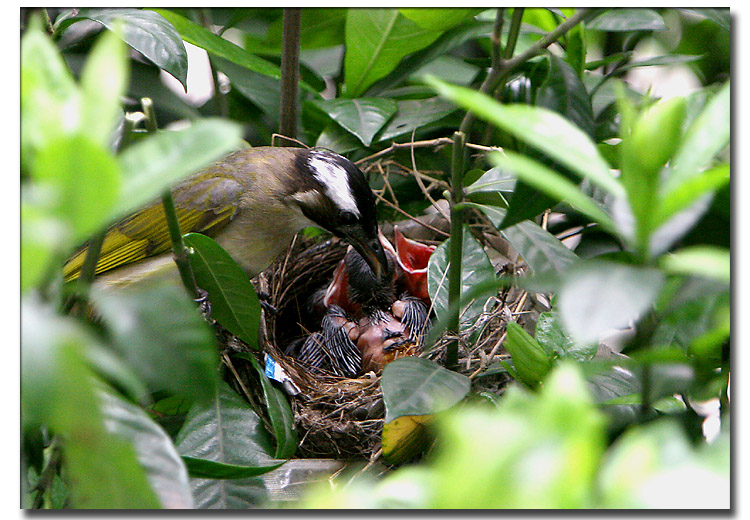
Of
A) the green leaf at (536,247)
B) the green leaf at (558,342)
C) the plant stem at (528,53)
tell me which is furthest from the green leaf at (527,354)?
the plant stem at (528,53)

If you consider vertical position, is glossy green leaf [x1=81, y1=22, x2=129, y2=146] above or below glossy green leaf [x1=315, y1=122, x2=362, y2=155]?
above

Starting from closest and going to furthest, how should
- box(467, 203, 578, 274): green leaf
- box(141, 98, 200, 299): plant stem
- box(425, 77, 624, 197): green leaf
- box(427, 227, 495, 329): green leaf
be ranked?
box(425, 77, 624, 197): green leaf
box(141, 98, 200, 299): plant stem
box(467, 203, 578, 274): green leaf
box(427, 227, 495, 329): green leaf

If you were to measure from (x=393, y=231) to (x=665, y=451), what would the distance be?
1.85m

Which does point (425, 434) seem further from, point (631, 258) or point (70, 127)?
point (70, 127)

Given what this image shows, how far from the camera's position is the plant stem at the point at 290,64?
1637 mm

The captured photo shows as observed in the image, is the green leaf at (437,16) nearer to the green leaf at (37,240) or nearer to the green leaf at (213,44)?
the green leaf at (213,44)

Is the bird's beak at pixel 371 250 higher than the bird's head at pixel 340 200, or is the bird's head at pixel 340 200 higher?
the bird's head at pixel 340 200

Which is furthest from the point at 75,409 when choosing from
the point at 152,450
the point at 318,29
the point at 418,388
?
the point at 318,29

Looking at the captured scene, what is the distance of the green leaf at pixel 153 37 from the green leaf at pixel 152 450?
0.85 metres

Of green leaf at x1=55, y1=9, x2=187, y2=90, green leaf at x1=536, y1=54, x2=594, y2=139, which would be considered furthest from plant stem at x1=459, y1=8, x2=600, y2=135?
green leaf at x1=55, y1=9, x2=187, y2=90

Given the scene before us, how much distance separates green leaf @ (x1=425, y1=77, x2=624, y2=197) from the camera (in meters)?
0.56

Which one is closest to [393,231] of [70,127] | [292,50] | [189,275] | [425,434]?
[292,50]

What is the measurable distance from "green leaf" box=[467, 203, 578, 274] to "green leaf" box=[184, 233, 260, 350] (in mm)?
465

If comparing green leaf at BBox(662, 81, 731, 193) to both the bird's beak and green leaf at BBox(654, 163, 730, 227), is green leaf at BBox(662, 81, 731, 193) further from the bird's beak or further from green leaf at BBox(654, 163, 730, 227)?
the bird's beak
